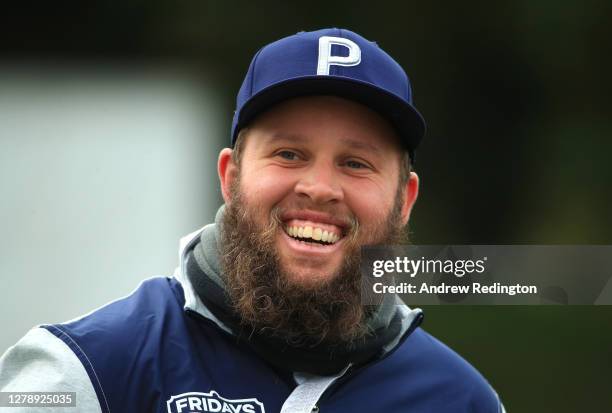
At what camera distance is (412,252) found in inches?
93.3

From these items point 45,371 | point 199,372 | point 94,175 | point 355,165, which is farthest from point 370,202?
point 94,175

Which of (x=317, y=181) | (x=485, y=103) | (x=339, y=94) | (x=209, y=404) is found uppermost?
(x=485, y=103)

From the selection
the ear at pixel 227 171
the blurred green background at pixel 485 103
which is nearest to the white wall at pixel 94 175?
the blurred green background at pixel 485 103

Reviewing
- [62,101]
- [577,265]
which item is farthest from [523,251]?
[62,101]

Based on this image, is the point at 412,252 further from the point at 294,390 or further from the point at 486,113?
the point at 486,113

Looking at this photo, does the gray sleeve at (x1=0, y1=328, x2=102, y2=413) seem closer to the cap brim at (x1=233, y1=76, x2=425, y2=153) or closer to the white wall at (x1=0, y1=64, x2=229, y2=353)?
the cap brim at (x1=233, y1=76, x2=425, y2=153)

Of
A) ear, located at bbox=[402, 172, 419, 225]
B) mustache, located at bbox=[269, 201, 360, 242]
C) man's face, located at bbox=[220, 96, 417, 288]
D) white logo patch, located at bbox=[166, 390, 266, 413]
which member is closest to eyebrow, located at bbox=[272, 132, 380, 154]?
man's face, located at bbox=[220, 96, 417, 288]

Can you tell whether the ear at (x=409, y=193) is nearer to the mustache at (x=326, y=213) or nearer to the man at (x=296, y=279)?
the man at (x=296, y=279)

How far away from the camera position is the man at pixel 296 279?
6.24 feet

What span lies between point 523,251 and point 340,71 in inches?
36.4

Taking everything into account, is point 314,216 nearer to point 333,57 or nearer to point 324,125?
point 324,125

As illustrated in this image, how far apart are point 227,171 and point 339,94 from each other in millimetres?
→ 374

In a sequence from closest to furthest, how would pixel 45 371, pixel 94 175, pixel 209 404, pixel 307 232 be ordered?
pixel 45 371 → pixel 209 404 → pixel 307 232 → pixel 94 175

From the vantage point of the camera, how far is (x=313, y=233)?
197 centimetres
